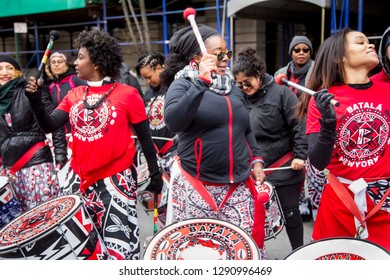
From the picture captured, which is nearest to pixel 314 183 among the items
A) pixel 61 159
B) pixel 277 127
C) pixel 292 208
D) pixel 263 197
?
pixel 292 208

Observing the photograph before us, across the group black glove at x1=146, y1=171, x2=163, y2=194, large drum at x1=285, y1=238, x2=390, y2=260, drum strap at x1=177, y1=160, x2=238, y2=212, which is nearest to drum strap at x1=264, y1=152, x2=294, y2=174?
black glove at x1=146, y1=171, x2=163, y2=194

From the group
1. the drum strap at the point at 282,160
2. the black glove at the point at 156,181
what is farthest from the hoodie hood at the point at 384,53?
the black glove at the point at 156,181

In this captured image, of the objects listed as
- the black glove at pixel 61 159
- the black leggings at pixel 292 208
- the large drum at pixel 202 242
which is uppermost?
the large drum at pixel 202 242

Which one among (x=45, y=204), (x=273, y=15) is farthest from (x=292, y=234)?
(x=273, y=15)

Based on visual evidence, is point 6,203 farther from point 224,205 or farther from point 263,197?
point 263,197

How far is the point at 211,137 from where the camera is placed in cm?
265

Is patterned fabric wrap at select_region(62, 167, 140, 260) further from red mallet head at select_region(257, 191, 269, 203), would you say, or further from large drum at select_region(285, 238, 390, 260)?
large drum at select_region(285, 238, 390, 260)

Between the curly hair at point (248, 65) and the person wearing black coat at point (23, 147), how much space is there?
1628 millimetres

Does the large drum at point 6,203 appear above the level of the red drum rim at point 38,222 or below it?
below

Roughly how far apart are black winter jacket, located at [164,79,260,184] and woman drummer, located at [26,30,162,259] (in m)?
0.66

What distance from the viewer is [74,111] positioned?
3244mm

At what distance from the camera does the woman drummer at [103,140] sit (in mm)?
3203

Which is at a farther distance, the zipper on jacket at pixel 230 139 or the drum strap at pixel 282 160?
the drum strap at pixel 282 160

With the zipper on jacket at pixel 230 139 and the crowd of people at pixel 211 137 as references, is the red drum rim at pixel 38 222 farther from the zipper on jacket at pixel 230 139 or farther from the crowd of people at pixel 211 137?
the zipper on jacket at pixel 230 139
